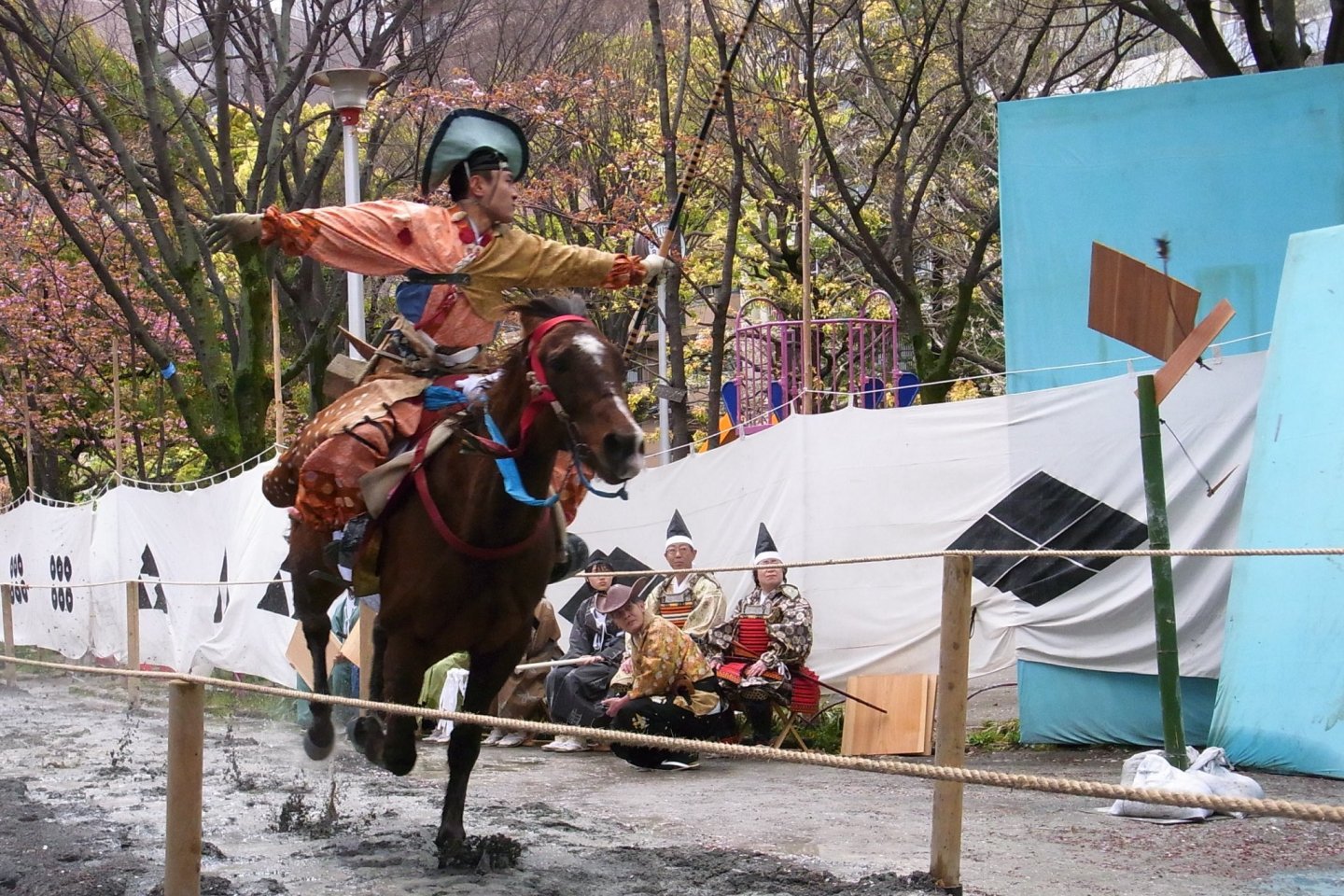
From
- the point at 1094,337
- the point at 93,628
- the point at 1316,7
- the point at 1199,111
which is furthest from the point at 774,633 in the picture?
the point at 1316,7

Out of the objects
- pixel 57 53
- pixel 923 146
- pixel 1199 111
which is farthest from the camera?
pixel 923 146

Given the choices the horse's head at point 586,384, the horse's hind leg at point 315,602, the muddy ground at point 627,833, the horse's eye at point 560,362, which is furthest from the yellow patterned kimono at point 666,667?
the horse's eye at point 560,362

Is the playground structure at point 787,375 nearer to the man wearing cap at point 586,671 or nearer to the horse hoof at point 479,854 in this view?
the man wearing cap at point 586,671

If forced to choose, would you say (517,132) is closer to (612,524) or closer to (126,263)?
(612,524)

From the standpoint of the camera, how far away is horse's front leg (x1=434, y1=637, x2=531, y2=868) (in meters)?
5.24

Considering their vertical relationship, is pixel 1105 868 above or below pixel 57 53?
below

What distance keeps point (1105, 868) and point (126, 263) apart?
17999 millimetres

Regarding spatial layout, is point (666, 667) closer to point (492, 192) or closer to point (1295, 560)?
point (1295, 560)

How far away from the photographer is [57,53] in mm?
12023

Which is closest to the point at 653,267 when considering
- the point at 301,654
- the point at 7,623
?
the point at 301,654

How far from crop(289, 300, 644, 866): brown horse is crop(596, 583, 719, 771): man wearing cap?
2501 millimetres

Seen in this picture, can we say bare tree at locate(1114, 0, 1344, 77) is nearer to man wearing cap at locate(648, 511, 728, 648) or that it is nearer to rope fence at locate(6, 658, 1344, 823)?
man wearing cap at locate(648, 511, 728, 648)

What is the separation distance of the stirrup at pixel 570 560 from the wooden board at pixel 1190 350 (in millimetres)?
2700

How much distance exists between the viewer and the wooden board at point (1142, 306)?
254 inches
